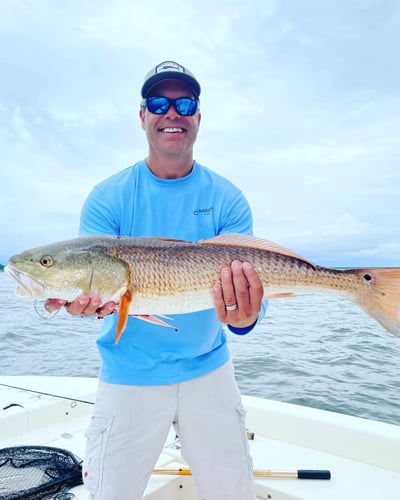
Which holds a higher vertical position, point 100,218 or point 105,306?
point 100,218

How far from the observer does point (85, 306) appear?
2.95m

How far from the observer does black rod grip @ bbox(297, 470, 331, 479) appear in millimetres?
3938

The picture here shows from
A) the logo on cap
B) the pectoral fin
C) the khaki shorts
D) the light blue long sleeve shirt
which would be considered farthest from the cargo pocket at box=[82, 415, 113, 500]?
the logo on cap

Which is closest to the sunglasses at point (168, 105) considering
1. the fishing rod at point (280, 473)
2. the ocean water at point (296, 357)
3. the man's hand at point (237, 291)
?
the man's hand at point (237, 291)

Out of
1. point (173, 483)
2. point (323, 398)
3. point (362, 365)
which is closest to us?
point (173, 483)

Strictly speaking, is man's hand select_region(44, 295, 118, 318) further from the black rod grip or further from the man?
the black rod grip

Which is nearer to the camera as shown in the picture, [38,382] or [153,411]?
[153,411]

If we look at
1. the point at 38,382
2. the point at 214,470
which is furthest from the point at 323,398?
the point at 214,470

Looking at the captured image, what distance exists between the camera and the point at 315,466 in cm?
419

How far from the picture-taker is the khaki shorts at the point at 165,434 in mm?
2979

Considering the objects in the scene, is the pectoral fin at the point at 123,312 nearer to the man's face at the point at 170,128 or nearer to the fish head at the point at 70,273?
the fish head at the point at 70,273

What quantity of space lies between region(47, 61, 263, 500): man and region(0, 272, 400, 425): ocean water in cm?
263

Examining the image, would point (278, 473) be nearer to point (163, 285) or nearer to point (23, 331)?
point (163, 285)

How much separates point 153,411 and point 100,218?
4.29ft
